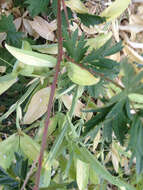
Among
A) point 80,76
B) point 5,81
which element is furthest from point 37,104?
point 80,76

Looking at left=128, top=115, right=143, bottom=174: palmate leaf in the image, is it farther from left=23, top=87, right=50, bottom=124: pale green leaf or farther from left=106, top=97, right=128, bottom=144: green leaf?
left=23, top=87, right=50, bottom=124: pale green leaf

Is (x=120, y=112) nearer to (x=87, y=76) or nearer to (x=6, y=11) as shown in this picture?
(x=87, y=76)

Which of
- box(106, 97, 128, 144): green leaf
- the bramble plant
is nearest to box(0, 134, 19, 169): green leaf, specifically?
the bramble plant

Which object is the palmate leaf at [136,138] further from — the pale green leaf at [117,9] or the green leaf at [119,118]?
the pale green leaf at [117,9]

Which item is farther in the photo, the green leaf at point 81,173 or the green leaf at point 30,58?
the green leaf at point 81,173

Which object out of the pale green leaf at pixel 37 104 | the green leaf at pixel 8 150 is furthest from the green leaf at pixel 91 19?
the green leaf at pixel 8 150

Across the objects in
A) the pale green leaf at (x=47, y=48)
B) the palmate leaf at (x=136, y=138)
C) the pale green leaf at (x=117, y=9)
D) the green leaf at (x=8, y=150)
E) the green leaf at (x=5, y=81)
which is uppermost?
the pale green leaf at (x=117, y=9)

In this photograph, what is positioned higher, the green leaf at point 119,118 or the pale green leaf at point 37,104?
the green leaf at point 119,118
